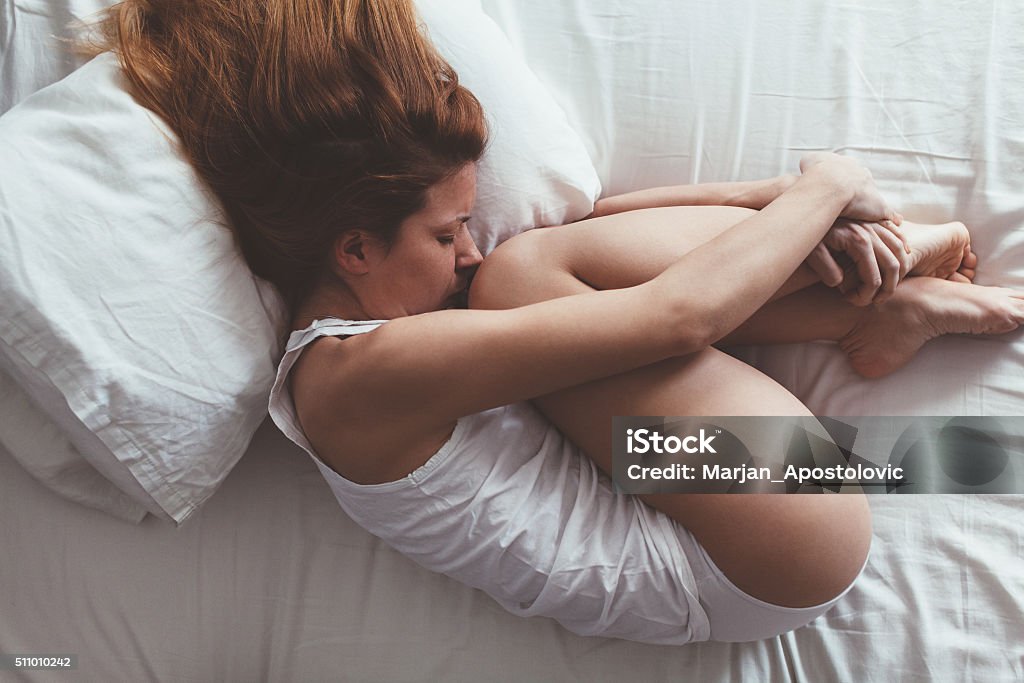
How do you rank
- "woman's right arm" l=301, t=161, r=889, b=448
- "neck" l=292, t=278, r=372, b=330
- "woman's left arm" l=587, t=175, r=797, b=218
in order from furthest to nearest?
"woman's left arm" l=587, t=175, r=797, b=218 → "neck" l=292, t=278, r=372, b=330 → "woman's right arm" l=301, t=161, r=889, b=448

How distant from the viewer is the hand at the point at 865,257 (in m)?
0.90

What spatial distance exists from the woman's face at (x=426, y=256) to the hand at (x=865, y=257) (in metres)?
0.41

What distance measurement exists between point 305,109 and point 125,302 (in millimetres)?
262

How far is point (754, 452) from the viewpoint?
0.83 metres

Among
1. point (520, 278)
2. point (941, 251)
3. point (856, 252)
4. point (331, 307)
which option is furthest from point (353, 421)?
point (941, 251)

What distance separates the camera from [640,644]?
914 mm

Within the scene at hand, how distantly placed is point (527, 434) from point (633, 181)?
1.29 ft

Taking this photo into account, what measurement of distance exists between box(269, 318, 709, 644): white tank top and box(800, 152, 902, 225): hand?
412 mm

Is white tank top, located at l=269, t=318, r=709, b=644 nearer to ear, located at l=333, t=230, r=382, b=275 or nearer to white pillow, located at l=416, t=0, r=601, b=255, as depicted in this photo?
ear, located at l=333, t=230, r=382, b=275

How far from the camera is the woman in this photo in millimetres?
A: 766

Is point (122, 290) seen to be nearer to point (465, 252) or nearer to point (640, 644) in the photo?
point (465, 252)

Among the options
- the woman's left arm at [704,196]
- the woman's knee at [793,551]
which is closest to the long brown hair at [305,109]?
the woman's left arm at [704,196]

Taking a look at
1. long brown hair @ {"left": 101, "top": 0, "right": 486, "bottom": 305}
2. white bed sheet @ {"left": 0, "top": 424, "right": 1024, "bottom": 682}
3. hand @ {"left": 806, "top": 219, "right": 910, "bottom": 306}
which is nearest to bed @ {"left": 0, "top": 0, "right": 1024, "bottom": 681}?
white bed sheet @ {"left": 0, "top": 424, "right": 1024, "bottom": 682}

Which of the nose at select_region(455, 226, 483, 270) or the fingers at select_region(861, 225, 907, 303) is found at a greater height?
the nose at select_region(455, 226, 483, 270)
